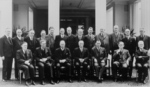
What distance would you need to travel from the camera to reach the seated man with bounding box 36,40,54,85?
7.81 metres

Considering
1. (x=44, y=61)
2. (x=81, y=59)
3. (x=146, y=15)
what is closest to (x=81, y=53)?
(x=81, y=59)

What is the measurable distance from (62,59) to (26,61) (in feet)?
4.24

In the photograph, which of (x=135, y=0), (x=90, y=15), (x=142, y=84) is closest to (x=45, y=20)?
(x=90, y=15)

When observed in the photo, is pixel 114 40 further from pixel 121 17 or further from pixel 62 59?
pixel 121 17

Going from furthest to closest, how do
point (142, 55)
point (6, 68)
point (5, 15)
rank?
1. point (5, 15)
2. point (6, 68)
3. point (142, 55)

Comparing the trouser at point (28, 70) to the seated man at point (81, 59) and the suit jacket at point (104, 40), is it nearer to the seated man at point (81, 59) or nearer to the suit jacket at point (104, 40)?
the seated man at point (81, 59)

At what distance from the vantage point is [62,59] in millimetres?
8281

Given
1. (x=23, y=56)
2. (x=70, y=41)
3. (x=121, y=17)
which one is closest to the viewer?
(x=23, y=56)

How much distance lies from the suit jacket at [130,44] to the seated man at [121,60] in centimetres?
39

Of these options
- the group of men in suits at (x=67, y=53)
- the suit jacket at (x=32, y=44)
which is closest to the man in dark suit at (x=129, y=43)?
the group of men in suits at (x=67, y=53)

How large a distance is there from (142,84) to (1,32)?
21.7ft

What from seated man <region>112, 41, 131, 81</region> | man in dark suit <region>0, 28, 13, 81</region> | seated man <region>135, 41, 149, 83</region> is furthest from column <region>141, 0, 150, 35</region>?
man in dark suit <region>0, 28, 13, 81</region>

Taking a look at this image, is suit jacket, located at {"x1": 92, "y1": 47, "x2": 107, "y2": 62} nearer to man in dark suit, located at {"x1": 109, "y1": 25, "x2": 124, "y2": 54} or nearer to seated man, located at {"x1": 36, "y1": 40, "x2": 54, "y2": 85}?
man in dark suit, located at {"x1": 109, "y1": 25, "x2": 124, "y2": 54}

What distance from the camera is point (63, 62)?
8141 millimetres
